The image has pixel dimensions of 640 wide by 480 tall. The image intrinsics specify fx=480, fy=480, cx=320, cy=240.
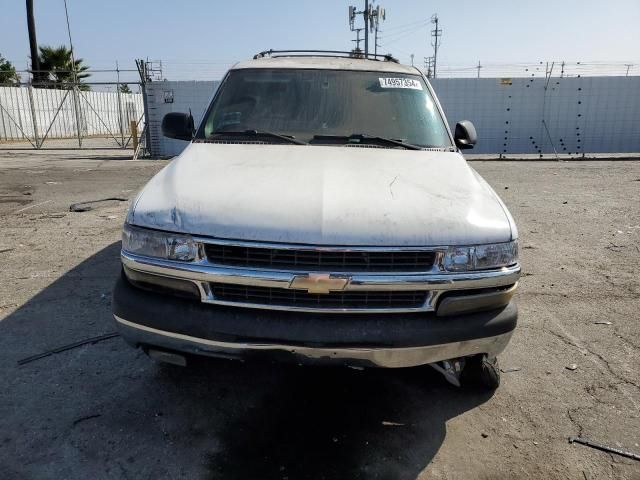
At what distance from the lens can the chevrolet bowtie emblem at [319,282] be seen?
2.22 metres

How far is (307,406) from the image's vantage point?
9.25 feet

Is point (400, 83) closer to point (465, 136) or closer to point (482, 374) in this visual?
point (465, 136)

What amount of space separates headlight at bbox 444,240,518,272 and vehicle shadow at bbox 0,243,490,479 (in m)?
0.99

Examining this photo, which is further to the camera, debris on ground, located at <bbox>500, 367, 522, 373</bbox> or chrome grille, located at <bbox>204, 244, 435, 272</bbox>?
debris on ground, located at <bbox>500, 367, 522, 373</bbox>

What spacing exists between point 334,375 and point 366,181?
1313mm

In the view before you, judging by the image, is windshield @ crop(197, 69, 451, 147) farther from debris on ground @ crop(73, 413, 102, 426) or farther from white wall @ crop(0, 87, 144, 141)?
white wall @ crop(0, 87, 144, 141)

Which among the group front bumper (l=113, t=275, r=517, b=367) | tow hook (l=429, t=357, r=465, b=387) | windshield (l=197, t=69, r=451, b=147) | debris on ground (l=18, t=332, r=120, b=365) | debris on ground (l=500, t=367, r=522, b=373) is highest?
windshield (l=197, t=69, r=451, b=147)

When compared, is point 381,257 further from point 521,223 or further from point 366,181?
point 521,223

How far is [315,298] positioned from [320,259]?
0.64 ft

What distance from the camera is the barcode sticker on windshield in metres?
3.96

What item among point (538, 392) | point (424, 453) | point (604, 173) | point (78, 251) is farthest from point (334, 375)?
point (604, 173)

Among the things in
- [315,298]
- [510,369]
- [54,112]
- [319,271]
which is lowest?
[510,369]

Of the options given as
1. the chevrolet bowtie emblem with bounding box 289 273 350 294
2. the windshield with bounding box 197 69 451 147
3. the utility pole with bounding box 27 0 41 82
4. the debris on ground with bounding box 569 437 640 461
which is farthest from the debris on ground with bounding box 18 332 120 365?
→ the utility pole with bounding box 27 0 41 82

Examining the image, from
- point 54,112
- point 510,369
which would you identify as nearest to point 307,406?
point 510,369
